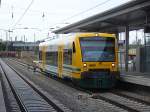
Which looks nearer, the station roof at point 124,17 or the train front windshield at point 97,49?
the train front windshield at point 97,49

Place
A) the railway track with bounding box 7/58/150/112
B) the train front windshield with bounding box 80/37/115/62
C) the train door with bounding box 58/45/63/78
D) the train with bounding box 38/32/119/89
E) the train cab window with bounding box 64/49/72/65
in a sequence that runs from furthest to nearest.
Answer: the train door with bounding box 58/45/63/78 → the train cab window with bounding box 64/49/72/65 → the train front windshield with bounding box 80/37/115/62 → the train with bounding box 38/32/119/89 → the railway track with bounding box 7/58/150/112

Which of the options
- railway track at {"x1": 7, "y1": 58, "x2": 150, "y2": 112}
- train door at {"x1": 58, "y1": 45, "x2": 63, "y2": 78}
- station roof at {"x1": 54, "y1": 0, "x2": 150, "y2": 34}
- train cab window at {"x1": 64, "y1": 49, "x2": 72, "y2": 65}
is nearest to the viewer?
railway track at {"x1": 7, "y1": 58, "x2": 150, "y2": 112}

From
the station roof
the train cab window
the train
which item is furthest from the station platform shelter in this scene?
the train cab window

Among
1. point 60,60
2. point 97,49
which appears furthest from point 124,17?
point 97,49

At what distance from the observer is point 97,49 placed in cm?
2217

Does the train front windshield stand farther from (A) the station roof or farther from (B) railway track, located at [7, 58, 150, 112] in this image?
(A) the station roof

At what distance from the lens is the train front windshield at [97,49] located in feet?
72.2

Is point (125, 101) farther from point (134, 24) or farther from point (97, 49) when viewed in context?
point (134, 24)

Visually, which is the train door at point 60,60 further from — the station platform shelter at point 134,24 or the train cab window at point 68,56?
the station platform shelter at point 134,24

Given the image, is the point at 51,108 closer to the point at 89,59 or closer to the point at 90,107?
the point at 90,107

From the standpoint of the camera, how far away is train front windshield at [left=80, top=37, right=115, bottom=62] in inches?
867

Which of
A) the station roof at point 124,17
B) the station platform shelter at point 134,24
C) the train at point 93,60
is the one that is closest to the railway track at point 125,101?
the train at point 93,60

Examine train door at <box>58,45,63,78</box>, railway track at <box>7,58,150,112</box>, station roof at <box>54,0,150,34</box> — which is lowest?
railway track at <box>7,58,150,112</box>

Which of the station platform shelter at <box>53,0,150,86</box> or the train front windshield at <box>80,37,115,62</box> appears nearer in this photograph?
the train front windshield at <box>80,37,115,62</box>
